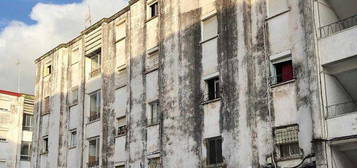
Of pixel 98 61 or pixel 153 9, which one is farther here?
pixel 98 61

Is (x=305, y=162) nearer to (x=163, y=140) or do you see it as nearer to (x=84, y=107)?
(x=163, y=140)

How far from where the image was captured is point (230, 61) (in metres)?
22.4

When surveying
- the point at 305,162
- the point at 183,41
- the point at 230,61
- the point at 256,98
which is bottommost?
the point at 305,162

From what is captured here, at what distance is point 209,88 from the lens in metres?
23.7

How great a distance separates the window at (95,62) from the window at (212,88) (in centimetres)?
1095

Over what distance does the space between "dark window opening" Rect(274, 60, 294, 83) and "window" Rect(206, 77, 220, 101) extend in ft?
11.4

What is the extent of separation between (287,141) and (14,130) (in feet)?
112

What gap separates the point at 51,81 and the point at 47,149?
4.90 m

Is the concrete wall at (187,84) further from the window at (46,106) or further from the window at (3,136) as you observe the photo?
the window at (3,136)

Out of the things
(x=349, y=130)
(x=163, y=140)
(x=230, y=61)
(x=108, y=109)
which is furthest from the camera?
(x=108, y=109)

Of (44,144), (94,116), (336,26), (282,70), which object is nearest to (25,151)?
(44,144)

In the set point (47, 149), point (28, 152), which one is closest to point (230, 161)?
point (47, 149)

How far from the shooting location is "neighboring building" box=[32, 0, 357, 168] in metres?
18.3

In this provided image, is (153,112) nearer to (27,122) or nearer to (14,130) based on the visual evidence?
(14,130)
